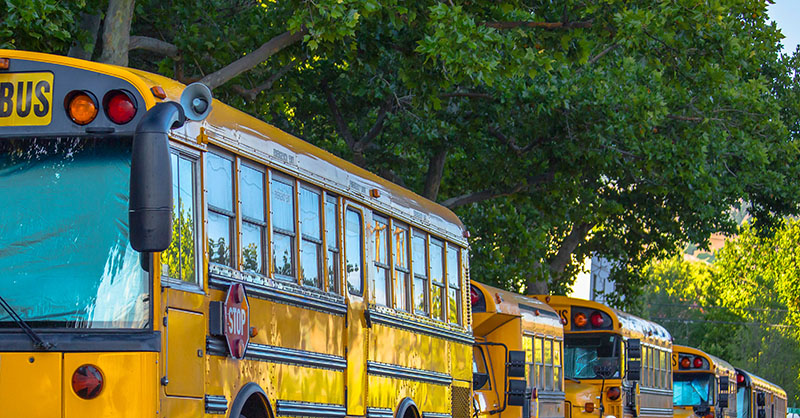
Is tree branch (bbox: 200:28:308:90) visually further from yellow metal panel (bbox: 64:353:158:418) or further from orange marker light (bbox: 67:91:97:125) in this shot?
yellow metal panel (bbox: 64:353:158:418)

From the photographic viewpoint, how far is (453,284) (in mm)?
11438

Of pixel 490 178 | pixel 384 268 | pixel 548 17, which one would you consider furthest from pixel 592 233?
pixel 384 268

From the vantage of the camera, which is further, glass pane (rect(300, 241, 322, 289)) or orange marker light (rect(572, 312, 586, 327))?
orange marker light (rect(572, 312, 586, 327))

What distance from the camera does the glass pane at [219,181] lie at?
21.4 ft

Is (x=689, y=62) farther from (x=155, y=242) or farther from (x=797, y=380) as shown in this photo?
(x=797, y=380)

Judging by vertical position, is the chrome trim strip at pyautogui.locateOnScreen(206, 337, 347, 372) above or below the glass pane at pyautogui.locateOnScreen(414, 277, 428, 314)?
below

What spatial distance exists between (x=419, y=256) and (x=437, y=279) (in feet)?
1.88

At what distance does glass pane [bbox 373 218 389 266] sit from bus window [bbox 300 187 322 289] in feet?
3.79

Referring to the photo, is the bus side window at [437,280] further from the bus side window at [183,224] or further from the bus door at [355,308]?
the bus side window at [183,224]

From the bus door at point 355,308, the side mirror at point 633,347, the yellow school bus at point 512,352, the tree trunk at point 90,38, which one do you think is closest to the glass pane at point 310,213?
the bus door at point 355,308

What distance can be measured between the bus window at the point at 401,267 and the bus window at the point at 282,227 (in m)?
2.10

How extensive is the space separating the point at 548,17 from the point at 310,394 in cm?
894

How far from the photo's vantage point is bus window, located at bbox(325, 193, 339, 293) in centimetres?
827

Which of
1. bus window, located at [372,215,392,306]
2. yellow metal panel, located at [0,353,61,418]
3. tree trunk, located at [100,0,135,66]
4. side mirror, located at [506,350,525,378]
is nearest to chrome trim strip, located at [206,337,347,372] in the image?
yellow metal panel, located at [0,353,61,418]
